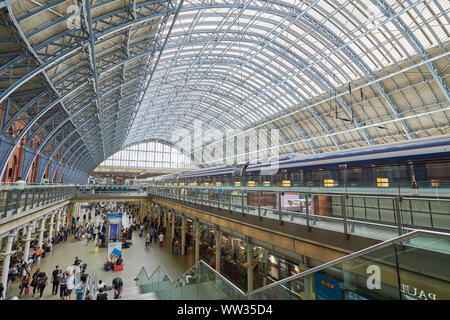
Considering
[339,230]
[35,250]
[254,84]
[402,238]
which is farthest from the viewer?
[254,84]

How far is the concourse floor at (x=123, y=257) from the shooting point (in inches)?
593

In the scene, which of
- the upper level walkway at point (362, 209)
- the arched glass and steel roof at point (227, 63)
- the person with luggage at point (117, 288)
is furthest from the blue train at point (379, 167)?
the arched glass and steel roof at point (227, 63)

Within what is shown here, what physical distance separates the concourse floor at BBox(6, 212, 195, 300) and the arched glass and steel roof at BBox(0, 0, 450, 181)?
7540 mm

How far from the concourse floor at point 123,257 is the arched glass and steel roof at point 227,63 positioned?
7540 millimetres

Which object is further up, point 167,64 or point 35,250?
point 167,64

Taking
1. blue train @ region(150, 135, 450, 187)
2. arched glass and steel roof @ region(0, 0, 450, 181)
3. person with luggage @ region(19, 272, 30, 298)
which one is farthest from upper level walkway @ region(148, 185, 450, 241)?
person with luggage @ region(19, 272, 30, 298)

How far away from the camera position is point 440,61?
72.4 ft

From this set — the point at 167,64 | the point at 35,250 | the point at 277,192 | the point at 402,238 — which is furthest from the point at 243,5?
the point at 35,250

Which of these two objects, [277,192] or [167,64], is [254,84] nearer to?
[167,64]

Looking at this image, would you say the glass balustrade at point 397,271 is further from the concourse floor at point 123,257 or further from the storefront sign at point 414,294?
the concourse floor at point 123,257

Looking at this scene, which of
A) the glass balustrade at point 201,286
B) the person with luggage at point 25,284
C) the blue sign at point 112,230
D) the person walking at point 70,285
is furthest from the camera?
the blue sign at point 112,230

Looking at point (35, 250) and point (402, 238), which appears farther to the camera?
point (35, 250)

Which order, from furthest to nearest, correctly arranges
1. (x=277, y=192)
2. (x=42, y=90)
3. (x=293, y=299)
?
(x=42, y=90) < (x=277, y=192) < (x=293, y=299)
